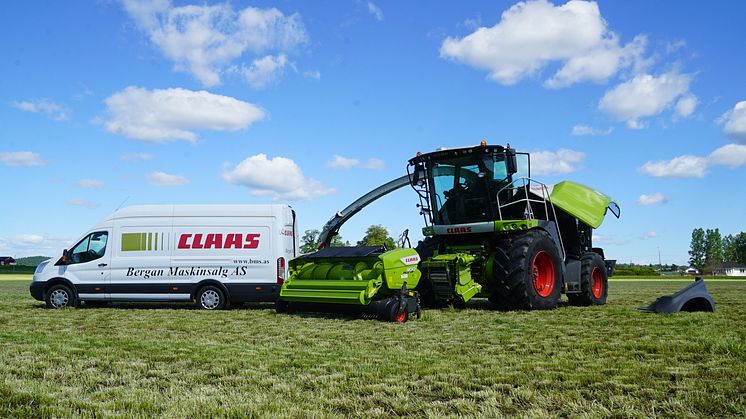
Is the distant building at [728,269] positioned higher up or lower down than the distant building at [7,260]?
lower down

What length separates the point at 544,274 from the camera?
12547mm

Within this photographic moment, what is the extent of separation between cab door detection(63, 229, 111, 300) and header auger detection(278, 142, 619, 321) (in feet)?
14.4

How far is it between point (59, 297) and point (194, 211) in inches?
136

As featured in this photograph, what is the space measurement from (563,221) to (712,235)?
125 meters

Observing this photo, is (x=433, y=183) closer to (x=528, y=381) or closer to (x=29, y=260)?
(x=528, y=381)

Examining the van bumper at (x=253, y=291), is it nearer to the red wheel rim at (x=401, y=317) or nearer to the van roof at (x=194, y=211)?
the van roof at (x=194, y=211)

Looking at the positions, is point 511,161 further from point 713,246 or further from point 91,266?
point 713,246

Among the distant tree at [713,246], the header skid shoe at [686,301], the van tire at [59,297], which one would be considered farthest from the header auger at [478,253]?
the distant tree at [713,246]

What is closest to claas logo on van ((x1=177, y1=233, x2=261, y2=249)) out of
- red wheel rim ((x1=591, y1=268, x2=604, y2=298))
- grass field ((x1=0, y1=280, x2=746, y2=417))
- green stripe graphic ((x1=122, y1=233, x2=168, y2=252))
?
green stripe graphic ((x1=122, y1=233, x2=168, y2=252))

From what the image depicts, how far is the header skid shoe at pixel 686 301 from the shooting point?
35.6 ft

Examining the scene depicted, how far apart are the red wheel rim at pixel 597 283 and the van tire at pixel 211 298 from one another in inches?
331

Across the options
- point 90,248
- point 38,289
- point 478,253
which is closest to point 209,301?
point 90,248

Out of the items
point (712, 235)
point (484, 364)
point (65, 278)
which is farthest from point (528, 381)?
point (712, 235)

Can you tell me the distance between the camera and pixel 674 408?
4137mm
